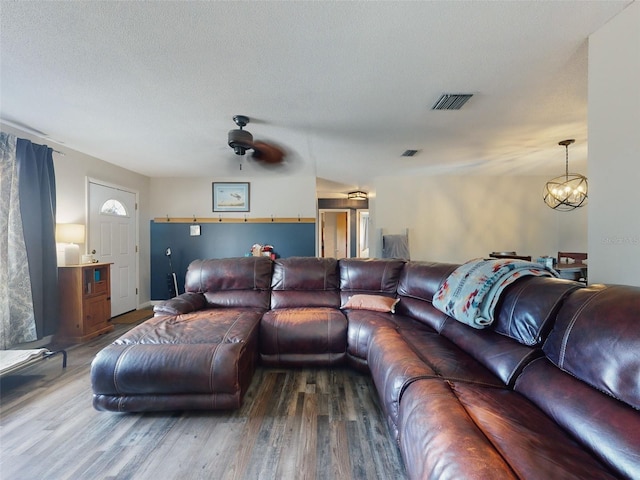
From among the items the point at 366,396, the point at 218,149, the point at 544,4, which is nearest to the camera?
the point at 544,4

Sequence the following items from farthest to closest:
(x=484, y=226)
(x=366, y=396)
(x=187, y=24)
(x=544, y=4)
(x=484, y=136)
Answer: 1. (x=484, y=226)
2. (x=484, y=136)
3. (x=366, y=396)
4. (x=187, y=24)
5. (x=544, y=4)

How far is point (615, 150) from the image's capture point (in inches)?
57.1

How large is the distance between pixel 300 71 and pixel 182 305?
227 cm

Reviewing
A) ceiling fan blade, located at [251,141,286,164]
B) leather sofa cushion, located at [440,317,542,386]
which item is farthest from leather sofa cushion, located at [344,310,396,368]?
ceiling fan blade, located at [251,141,286,164]

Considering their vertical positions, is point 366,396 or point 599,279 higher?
point 599,279

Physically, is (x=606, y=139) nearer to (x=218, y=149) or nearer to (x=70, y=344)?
(x=218, y=149)

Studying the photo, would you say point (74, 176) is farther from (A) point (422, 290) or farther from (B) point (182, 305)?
(A) point (422, 290)

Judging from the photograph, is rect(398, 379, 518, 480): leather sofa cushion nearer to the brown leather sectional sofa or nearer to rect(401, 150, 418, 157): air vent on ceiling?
the brown leather sectional sofa

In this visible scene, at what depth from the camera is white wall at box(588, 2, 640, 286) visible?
138 cm

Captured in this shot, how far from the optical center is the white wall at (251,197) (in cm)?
509

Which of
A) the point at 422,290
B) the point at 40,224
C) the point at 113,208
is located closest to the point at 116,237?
the point at 113,208

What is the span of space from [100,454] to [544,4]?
3.39 meters

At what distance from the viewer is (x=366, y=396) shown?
6.72 ft

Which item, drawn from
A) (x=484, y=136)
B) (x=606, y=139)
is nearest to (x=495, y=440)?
(x=606, y=139)
